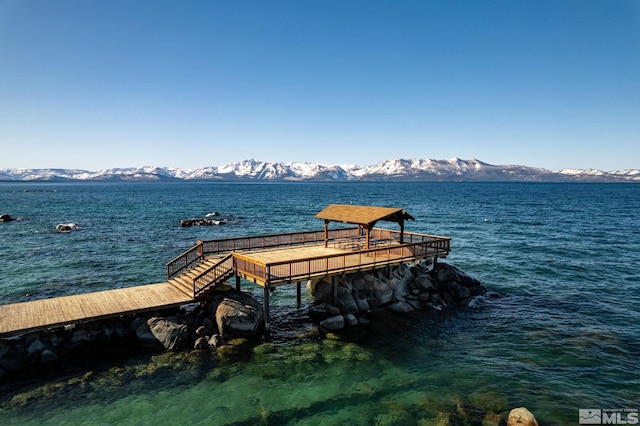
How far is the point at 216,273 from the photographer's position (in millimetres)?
23062

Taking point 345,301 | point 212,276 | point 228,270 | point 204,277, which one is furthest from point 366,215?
point 204,277

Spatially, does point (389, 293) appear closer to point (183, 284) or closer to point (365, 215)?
point (365, 215)

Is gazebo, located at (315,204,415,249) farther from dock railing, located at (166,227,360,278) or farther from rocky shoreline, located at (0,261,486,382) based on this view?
rocky shoreline, located at (0,261,486,382)

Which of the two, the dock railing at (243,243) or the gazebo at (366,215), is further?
the dock railing at (243,243)

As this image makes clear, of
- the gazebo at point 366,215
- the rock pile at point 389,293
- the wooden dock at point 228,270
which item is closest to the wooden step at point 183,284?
the wooden dock at point 228,270

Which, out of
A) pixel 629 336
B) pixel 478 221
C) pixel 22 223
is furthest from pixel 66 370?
pixel 478 221

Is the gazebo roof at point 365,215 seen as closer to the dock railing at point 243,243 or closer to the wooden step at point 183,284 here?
the dock railing at point 243,243

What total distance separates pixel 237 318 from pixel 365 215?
10935 millimetres

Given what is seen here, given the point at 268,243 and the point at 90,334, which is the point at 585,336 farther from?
the point at 90,334

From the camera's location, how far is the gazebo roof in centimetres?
2617

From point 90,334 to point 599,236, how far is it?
2418 inches

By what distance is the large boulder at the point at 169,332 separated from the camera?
65.4 feet

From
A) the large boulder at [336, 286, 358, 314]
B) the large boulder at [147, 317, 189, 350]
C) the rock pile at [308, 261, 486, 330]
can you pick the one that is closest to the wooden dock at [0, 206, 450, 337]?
the large boulder at [147, 317, 189, 350]

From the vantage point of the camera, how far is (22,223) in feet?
214
